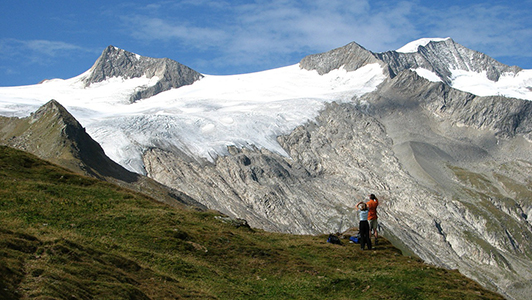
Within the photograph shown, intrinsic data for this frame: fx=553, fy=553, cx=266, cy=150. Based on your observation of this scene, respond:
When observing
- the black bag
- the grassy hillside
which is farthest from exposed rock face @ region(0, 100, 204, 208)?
the black bag

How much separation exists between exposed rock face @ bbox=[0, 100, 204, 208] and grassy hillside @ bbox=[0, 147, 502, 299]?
70901mm

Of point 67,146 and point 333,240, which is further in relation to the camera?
point 67,146

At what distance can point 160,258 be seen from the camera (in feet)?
91.8

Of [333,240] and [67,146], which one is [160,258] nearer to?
[333,240]

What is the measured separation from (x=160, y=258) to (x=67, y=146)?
96.5 meters

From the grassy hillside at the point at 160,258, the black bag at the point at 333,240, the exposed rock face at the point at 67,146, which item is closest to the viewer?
the grassy hillside at the point at 160,258

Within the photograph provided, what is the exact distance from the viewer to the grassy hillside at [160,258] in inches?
837

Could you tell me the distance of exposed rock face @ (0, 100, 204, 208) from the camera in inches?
4390

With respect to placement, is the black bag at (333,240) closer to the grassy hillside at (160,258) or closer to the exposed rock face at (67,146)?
the grassy hillside at (160,258)

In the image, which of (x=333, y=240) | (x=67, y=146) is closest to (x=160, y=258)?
(x=333, y=240)

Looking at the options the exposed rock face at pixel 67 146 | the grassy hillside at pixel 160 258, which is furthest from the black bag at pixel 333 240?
the exposed rock face at pixel 67 146

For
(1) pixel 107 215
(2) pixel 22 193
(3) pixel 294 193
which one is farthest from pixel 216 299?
(3) pixel 294 193

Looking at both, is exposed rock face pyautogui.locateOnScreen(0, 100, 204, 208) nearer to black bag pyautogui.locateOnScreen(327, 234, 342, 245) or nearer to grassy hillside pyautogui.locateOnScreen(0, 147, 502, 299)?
grassy hillside pyautogui.locateOnScreen(0, 147, 502, 299)

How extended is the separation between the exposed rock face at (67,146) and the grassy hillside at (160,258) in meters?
70.9
